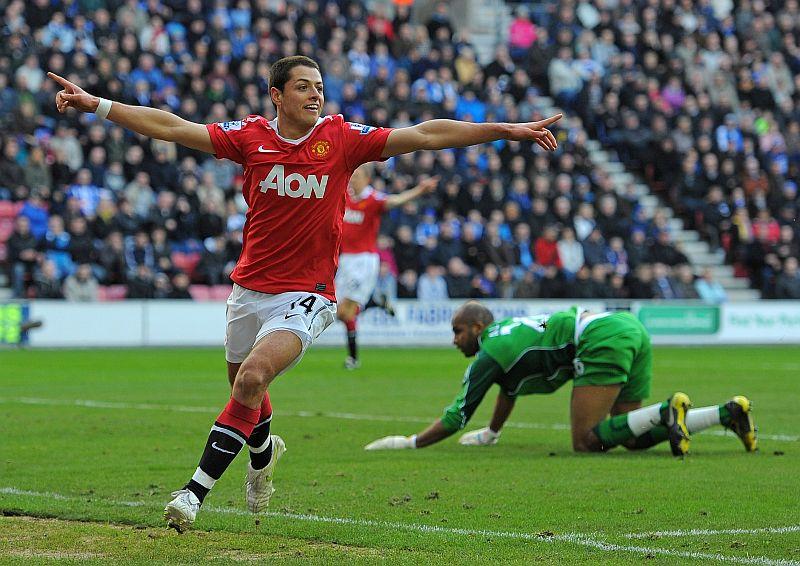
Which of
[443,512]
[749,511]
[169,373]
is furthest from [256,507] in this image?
[169,373]

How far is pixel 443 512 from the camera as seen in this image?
782 centimetres

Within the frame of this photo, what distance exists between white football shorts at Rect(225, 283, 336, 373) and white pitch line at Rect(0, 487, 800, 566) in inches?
34.1

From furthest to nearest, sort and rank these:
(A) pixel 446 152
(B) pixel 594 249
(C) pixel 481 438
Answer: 1. (A) pixel 446 152
2. (B) pixel 594 249
3. (C) pixel 481 438

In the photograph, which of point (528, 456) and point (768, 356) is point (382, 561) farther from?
point (768, 356)

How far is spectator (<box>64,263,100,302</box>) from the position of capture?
2555cm

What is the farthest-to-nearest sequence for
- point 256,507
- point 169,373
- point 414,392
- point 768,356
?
point 768,356
point 169,373
point 414,392
point 256,507

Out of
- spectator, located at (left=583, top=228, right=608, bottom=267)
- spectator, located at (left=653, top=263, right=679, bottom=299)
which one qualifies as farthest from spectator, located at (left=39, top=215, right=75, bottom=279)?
spectator, located at (left=653, top=263, right=679, bottom=299)

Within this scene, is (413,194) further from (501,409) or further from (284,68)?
(284,68)

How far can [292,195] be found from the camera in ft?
25.0

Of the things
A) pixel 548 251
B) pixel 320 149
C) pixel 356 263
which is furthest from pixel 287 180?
pixel 548 251

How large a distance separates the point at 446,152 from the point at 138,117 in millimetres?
24926

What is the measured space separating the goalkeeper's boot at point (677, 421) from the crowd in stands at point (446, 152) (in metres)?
17.2

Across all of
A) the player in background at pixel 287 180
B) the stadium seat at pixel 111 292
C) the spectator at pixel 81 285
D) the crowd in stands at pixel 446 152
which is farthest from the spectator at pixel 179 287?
the player in background at pixel 287 180

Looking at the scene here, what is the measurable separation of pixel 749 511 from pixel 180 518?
3.24 meters
